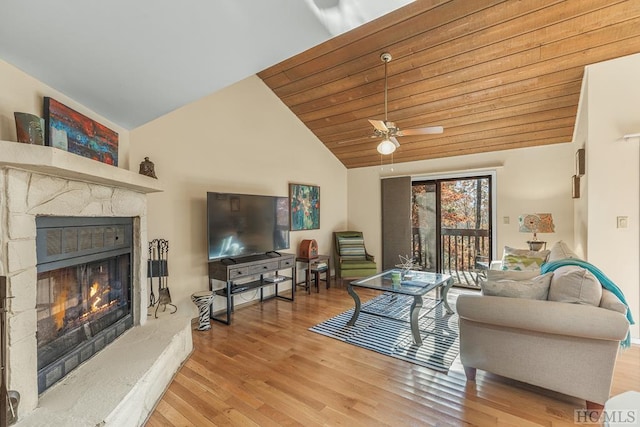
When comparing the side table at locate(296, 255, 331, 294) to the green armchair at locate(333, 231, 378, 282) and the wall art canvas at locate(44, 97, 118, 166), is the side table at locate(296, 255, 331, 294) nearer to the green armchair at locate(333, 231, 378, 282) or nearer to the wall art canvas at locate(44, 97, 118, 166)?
the green armchair at locate(333, 231, 378, 282)

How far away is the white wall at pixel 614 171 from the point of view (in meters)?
2.89

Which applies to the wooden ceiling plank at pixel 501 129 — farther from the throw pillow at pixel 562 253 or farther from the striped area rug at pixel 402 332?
the striped area rug at pixel 402 332

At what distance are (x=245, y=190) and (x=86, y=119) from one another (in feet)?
7.52

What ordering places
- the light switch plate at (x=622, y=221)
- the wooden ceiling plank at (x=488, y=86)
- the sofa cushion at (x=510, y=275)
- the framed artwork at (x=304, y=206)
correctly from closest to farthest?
the sofa cushion at (x=510, y=275)
the light switch plate at (x=622, y=221)
the wooden ceiling plank at (x=488, y=86)
the framed artwork at (x=304, y=206)

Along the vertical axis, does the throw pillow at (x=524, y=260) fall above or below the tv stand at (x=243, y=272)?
above

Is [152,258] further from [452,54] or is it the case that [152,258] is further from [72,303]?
[452,54]

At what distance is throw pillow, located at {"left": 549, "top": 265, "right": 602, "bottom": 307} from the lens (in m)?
1.87

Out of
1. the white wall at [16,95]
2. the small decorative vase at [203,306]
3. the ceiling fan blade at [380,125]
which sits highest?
the ceiling fan blade at [380,125]

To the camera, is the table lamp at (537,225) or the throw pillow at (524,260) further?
the table lamp at (537,225)

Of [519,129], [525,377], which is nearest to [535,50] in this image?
[519,129]

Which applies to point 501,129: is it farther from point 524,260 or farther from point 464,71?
point 524,260

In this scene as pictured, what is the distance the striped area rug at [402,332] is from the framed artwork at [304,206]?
1780mm

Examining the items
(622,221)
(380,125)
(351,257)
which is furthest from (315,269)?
(622,221)

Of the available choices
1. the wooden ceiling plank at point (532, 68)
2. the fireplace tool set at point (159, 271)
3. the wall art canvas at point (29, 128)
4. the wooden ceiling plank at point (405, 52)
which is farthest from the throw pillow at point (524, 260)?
the wall art canvas at point (29, 128)
